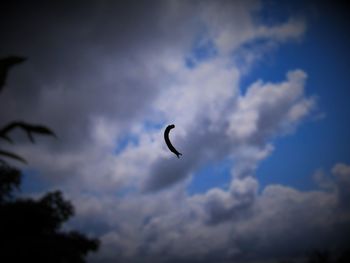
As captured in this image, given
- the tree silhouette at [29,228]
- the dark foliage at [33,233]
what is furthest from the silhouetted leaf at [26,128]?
the dark foliage at [33,233]

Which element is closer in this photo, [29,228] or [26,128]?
[26,128]

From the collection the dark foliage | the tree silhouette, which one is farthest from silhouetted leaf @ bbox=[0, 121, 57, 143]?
the dark foliage

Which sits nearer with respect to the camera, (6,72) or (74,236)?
(6,72)

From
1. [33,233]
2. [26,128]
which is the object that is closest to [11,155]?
[26,128]

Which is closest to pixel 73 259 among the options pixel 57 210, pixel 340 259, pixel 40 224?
pixel 40 224

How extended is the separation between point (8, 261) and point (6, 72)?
24.4 feet

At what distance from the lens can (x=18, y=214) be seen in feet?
60.5

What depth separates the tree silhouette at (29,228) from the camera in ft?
13.8

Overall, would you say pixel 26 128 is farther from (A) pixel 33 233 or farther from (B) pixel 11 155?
(A) pixel 33 233

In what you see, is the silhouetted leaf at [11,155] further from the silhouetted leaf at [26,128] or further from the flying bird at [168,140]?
the flying bird at [168,140]

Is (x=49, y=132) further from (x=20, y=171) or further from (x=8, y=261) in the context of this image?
(x=20, y=171)

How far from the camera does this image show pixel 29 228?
19.6m

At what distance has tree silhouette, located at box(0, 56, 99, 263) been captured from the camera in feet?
13.8

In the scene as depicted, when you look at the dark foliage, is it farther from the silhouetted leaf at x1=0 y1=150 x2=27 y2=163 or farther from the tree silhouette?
the silhouetted leaf at x1=0 y1=150 x2=27 y2=163
